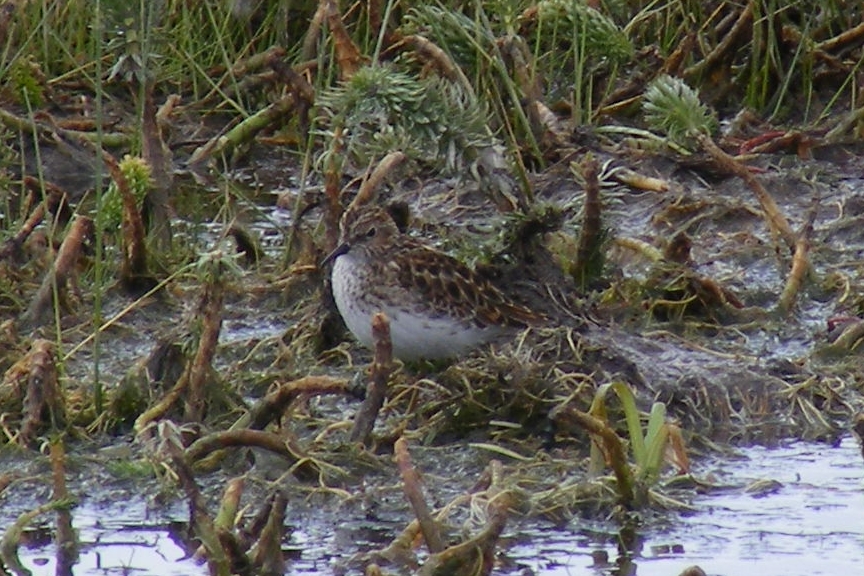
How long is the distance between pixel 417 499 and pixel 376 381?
0.98 metres

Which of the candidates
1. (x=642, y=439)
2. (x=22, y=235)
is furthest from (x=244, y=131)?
(x=642, y=439)

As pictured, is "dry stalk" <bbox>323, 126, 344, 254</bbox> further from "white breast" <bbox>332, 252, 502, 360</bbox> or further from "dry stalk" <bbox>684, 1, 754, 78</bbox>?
"dry stalk" <bbox>684, 1, 754, 78</bbox>

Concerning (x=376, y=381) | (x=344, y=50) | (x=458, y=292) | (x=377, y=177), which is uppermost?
(x=344, y=50)

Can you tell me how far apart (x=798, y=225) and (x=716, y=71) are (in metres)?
1.67

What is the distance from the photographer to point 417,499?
4.70 meters

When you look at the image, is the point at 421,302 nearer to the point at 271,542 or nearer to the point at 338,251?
the point at 338,251

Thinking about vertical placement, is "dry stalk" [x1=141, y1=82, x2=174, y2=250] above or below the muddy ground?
above

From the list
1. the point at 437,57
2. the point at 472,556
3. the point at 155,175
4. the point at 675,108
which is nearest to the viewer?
the point at 472,556

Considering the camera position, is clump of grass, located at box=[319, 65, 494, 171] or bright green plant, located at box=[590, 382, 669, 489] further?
clump of grass, located at box=[319, 65, 494, 171]

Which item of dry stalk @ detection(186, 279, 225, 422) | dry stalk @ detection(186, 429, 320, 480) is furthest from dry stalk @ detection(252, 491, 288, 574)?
dry stalk @ detection(186, 279, 225, 422)

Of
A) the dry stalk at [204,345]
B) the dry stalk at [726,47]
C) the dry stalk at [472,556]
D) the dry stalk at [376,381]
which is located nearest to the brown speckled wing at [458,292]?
the dry stalk at [376,381]

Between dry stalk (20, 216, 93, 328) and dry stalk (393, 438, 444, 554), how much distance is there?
2.36m

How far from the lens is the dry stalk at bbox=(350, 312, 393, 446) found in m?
5.37

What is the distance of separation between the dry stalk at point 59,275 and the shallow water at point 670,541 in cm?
142
